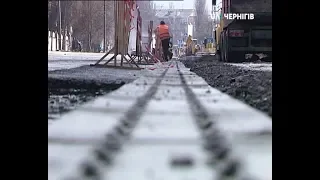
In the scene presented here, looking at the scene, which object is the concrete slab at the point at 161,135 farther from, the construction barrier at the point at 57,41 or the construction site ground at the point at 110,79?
the construction barrier at the point at 57,41

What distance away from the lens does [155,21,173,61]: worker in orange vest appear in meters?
1.84

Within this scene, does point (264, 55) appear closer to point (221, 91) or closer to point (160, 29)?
point (221, 91)

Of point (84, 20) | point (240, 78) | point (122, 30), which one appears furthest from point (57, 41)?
point (240, 78)

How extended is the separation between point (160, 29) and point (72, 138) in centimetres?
56

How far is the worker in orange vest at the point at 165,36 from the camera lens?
1.84 meters

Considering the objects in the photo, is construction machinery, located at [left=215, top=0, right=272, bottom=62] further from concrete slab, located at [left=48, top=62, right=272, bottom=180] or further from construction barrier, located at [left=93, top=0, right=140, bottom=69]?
construction barrier, located at [left=93, top=0, right=140, bottom=69]

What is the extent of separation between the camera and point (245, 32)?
72.2 inches

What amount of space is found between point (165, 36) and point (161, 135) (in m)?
0.42

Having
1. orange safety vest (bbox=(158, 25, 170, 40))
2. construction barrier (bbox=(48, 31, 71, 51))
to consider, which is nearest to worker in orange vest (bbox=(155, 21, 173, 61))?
orange safety vest (bbox=(158, 25, 170, 40))

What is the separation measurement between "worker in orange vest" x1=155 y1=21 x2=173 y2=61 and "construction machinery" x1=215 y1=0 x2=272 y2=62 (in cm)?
20

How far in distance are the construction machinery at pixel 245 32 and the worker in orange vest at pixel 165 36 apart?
0.66ft

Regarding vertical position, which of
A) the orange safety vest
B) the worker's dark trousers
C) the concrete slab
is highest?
the orange safety vest

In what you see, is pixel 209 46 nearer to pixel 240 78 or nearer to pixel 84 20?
pixel 240 78
